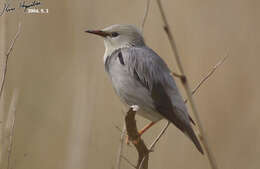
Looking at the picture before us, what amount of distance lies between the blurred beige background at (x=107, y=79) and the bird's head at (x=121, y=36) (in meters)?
0.47

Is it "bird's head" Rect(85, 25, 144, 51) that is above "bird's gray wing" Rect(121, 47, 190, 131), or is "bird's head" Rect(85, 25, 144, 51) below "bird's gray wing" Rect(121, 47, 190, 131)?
above

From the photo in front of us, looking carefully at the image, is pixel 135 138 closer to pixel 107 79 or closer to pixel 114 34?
pixel 114 34

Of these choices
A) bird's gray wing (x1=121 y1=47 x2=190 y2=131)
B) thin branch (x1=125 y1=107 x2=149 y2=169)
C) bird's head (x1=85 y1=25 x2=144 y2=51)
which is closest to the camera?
thin branch (x1=125 y1=107 x2=149 y2=169)

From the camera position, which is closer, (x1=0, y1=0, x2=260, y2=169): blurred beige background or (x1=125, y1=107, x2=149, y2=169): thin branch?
(x1=125, y1=107, x2=149, y2=169): thin branch

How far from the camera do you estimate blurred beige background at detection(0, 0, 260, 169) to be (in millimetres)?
4285

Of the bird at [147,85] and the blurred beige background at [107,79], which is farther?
the blurred beige background at [107,79]

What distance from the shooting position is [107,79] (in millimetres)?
4594

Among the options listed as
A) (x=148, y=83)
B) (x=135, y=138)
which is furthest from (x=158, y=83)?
(x=135, y=138)

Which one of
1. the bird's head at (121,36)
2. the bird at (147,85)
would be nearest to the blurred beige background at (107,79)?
the bird's head at (121,36)

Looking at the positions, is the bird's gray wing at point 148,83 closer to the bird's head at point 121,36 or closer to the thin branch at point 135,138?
the bird's head at point 121,36

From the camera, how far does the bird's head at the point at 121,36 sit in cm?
363

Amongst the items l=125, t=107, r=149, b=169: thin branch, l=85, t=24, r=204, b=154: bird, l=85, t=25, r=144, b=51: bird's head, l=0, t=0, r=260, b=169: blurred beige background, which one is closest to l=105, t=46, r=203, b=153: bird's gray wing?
l=85, t=24, r=204, b=154: bird

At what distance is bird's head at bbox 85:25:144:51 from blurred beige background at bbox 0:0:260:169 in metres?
0.47

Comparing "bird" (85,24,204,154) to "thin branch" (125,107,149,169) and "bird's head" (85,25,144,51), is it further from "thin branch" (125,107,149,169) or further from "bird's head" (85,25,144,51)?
"thin branch" (125,107,149,169)
